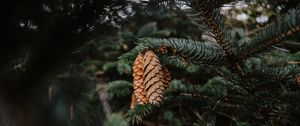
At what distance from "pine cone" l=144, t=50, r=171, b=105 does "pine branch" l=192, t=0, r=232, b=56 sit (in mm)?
148

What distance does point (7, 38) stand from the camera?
3.33ft

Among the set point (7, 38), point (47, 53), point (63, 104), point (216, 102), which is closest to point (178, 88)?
point (216, 102)

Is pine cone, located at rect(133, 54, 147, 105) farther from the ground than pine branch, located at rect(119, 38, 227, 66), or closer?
closer

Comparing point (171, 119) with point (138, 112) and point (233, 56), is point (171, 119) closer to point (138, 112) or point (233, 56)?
point (138, 112)

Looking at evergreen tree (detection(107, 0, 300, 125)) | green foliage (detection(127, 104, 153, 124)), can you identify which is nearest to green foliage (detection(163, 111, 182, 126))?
evergreen tree (detection(107, 0, 300, 125))

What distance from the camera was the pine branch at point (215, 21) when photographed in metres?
0.75

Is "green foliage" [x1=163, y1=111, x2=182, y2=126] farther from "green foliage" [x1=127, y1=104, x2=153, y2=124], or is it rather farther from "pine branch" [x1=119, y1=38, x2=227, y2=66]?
"pine branch" [x1=119, y1=38, x2=227, y2=66]

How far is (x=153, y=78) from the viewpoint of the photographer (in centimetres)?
76

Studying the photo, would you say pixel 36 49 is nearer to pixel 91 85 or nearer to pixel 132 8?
pixel 132 8

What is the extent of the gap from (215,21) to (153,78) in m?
0.19

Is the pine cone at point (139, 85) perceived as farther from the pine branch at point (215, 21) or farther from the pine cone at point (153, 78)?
the pine branch at point (215, 21)

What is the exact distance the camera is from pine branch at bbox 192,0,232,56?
0.75m

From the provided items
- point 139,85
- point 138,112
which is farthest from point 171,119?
point 139,85

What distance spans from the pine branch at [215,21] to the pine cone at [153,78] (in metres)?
0.15
